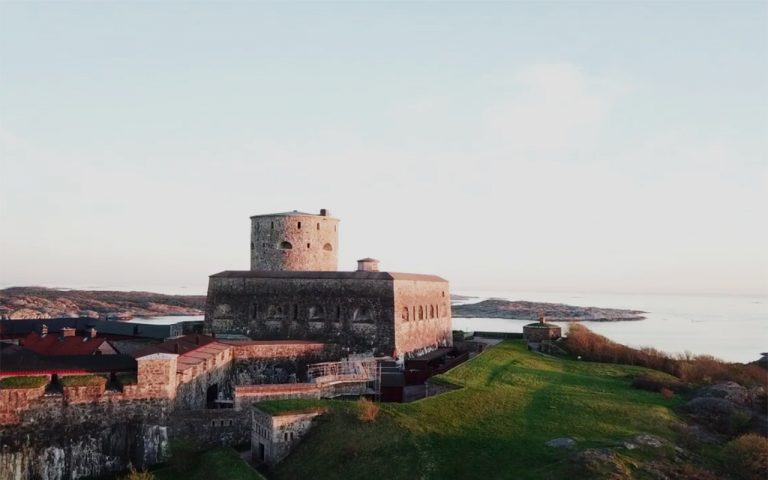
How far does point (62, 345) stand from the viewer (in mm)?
23906

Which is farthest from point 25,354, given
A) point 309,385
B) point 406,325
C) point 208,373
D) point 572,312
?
point 572,312

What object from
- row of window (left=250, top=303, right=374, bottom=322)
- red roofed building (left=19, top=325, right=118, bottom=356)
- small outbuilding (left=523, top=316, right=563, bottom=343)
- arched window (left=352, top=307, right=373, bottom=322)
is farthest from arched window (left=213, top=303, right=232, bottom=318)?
small outbuilding (left=523, top=316, right=563, bottom=343)

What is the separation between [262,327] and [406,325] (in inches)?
269

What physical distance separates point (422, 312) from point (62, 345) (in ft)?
53.6

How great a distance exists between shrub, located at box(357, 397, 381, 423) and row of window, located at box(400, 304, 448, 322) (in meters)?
11.2

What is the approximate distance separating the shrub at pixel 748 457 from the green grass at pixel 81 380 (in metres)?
17.3

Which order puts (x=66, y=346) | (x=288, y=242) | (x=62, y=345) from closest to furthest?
(x=66, y=346), (x=62, y=345), (x=288, y=242)

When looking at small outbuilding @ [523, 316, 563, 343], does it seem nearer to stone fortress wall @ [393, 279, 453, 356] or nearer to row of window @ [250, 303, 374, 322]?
stone fortress wall @ [393, 279, 453, 356]

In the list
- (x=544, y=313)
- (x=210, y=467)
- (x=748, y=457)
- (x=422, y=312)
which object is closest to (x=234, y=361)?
(x=210, y=467)

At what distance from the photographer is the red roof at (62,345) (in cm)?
2330

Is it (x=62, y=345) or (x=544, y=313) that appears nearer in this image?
(x=62, y=345)

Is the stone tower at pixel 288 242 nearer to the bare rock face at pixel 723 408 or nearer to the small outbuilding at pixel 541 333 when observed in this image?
the small outbuilding at pixel 541 333

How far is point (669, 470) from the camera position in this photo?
44.9 ft

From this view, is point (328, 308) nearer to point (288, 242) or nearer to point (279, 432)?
point (288, 242)
